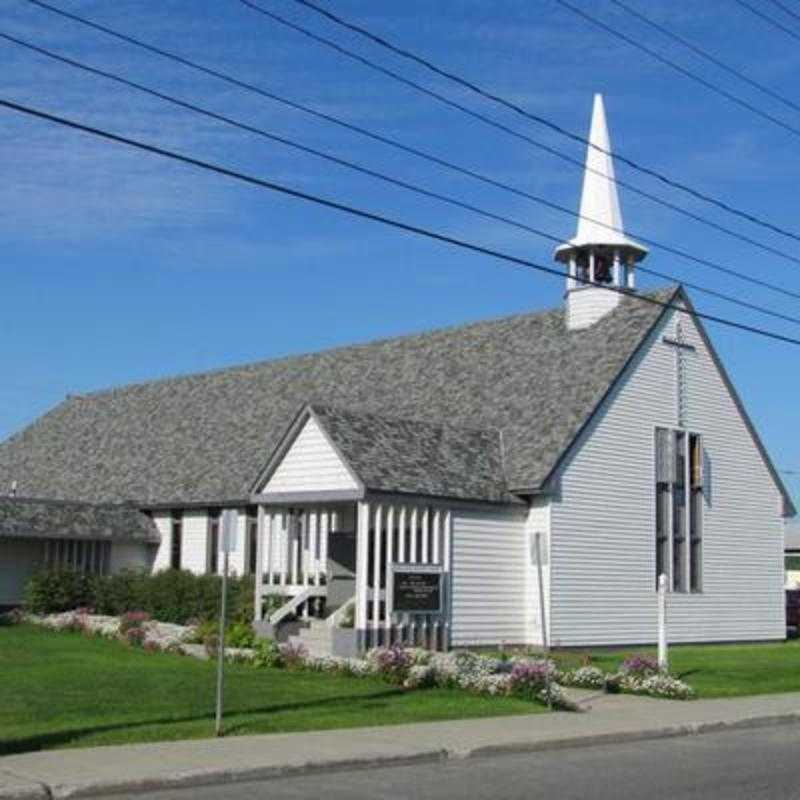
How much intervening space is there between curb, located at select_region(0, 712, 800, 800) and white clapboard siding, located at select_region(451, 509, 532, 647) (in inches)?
428

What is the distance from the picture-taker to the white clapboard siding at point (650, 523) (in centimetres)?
3145

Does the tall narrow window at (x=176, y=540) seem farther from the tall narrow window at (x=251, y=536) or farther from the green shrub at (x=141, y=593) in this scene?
the tall narrow window at (x=251, y=536)

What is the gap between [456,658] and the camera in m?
22.2

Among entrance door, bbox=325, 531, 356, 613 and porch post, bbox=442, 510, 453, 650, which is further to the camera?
entrance door, bbox=325, 531, 356, 613

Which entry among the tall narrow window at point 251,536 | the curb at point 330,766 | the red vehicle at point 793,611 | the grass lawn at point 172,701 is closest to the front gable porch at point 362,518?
the grass lawn at point 172,701

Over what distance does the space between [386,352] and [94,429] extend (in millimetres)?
13479

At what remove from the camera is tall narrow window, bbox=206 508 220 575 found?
123 ft

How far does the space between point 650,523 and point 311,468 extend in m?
9.65

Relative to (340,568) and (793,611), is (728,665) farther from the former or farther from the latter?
(793,611)

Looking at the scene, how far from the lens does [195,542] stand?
38344 mm

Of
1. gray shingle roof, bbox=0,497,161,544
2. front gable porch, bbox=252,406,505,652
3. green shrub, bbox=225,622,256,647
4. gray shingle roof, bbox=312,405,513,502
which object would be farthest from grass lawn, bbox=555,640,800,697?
gray shingle roof, bbox=0,497,161,544

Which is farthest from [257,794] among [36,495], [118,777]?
[36,495]

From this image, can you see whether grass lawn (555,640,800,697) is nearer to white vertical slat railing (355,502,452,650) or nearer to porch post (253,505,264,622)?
white vertical slat railing (355,502,452,650)

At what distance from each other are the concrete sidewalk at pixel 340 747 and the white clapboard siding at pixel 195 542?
1944cm
